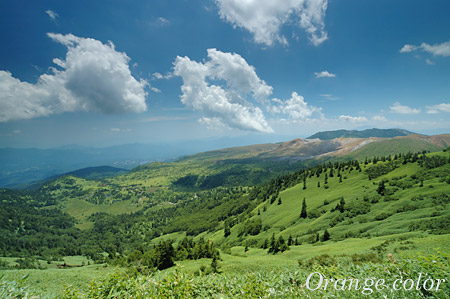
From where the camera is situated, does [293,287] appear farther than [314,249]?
No

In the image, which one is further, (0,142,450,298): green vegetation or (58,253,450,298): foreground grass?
(0,142,450,298): green vegetation

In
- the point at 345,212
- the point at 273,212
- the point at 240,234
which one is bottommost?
the point at 240,234

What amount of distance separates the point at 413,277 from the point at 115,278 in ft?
40.2

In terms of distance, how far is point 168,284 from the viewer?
7723 millimetres

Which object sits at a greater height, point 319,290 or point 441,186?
point 319,290

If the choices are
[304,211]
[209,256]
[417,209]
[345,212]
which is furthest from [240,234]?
[417,209]

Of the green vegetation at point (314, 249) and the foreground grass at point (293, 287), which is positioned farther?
the green vegetation at point (314, 249)

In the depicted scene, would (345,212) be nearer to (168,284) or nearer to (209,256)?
(209,256)

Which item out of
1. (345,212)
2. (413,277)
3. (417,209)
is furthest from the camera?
(345,212)

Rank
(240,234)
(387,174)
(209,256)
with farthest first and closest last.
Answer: (240,234) < (387,174) < (209,256)

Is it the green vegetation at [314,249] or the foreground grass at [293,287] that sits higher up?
the foreground grass at [293,287]

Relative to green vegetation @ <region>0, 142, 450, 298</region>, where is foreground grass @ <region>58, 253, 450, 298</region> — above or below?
above

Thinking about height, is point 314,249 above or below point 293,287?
below

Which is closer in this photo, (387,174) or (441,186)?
(441,186)
